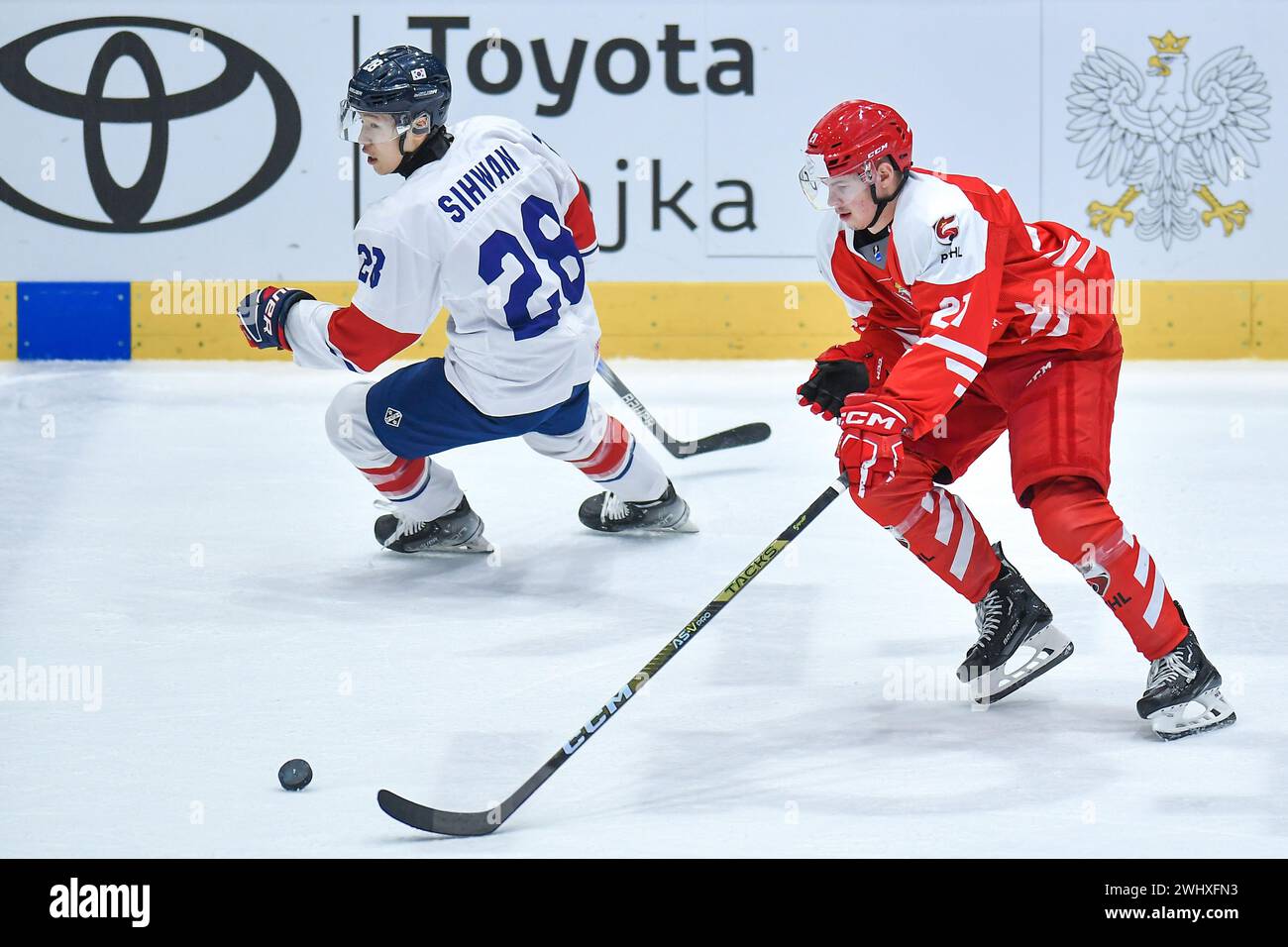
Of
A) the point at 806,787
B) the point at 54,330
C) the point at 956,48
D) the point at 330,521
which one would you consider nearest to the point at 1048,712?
the point at 806,787

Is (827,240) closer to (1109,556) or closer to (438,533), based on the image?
(1109,556)

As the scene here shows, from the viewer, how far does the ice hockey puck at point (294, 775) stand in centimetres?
242

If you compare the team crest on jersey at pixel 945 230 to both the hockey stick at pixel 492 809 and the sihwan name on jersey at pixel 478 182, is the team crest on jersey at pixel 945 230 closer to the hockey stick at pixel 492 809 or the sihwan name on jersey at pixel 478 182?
the hockey stick at pixel 492 809

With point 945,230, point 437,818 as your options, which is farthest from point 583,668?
point 945,230

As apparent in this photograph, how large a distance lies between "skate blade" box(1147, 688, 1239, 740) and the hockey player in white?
4.93 feet

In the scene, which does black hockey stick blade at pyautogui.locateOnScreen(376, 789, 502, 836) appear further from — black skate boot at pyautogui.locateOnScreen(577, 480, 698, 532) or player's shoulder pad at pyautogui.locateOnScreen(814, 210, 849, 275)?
black skate boot at pyautogui.locateOnScreen(577, 480, 698, 532)

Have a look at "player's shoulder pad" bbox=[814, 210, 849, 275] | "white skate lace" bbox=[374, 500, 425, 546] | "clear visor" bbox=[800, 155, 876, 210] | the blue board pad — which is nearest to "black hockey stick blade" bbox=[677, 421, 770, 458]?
"white skate lace" bbox=[374, 500, 425, 546]

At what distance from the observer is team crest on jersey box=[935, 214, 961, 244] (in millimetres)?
2566

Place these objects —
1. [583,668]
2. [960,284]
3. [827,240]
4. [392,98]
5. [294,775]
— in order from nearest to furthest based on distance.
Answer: [294,775]
[960,284]
[827,240]
[583,668]
[392,98]

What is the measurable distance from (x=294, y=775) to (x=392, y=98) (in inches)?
57.4

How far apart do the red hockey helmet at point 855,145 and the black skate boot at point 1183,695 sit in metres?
0.90

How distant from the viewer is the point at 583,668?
121 inches

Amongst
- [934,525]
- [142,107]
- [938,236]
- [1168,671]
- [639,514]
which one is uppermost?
[142,107]

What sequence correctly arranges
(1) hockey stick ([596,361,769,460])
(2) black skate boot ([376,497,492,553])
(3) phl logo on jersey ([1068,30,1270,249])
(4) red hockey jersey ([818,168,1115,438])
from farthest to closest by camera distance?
1. (3) phl logo on jersey ([1068,30,1270,249])
2. (1) hockey stick ([596,361,769,460])
3. (2) black skate boot ([376,497,492,553])
4. (4) red hockey jersey ([818,168,1115,438])
